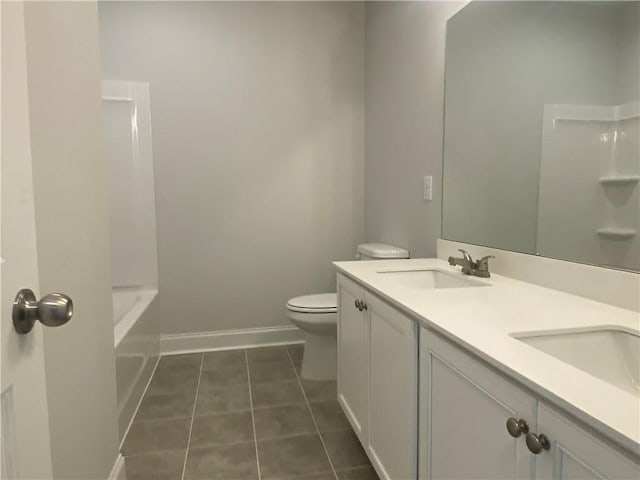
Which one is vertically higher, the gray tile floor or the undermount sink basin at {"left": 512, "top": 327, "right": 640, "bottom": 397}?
the undermount sink basin at {"left": 512, "top": 327, "right": 640, "bottom": 397}

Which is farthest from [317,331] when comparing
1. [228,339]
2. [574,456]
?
[574,456]

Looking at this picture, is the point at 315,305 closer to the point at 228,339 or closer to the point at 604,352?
the point at 228,339

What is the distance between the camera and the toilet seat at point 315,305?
91.5 inches

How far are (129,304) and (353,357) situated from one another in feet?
5.62

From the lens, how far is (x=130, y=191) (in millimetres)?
2725

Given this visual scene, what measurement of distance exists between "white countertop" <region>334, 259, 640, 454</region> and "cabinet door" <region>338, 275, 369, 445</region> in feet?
0.51

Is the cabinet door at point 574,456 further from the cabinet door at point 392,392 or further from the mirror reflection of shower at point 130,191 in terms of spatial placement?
the mirror reflection of shower at point 130,191

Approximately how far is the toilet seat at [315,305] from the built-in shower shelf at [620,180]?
4.70 feet

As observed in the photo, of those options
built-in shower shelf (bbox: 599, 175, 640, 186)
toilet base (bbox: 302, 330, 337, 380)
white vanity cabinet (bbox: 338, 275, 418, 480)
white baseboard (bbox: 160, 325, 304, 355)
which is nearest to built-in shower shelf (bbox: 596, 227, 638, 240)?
built-in shower shelf (bbox: 599, 175, 640, 186)

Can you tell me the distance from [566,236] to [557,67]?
0.57 m

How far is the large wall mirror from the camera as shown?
1.09 m

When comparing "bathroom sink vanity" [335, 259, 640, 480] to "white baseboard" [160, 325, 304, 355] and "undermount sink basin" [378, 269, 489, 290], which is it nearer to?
"undermount sink basin" [378, 269, 489, 290]

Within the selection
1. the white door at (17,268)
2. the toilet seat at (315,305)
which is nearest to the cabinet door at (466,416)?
the white door at (17,268)

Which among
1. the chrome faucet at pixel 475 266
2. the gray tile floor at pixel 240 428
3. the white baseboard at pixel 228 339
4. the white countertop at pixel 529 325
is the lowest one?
the gray tile floor at pixel 240 428
